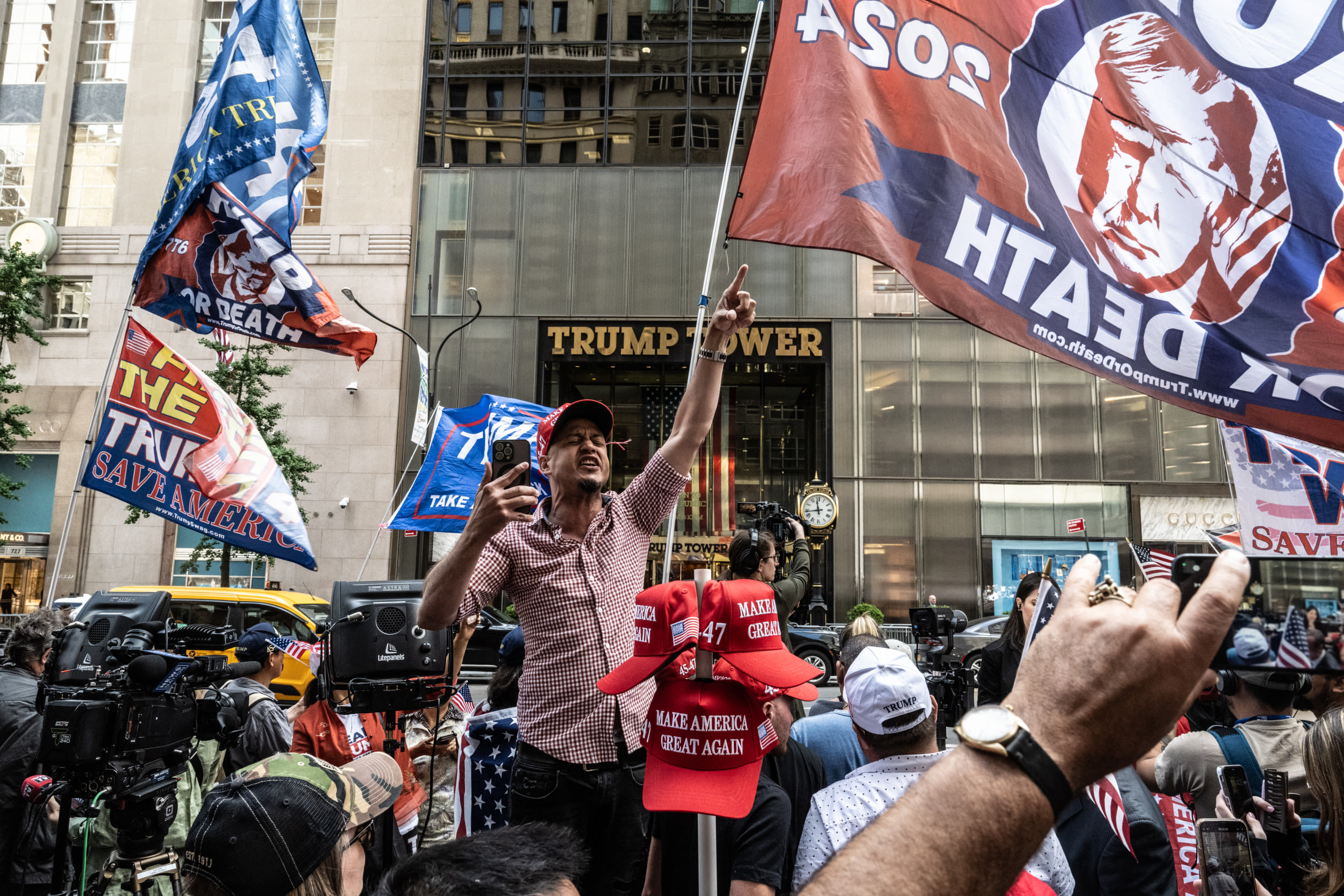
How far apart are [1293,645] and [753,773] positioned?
1.52 metres

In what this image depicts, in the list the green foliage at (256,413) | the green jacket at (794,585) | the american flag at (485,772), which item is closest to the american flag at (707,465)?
the green foliage at (256,413)

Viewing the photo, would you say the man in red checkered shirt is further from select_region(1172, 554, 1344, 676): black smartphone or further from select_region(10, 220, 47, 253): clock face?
select_region(10, 220, 47, 253): clock face

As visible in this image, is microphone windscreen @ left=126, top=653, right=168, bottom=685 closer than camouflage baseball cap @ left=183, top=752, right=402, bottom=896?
No

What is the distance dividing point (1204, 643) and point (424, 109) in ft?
85.9

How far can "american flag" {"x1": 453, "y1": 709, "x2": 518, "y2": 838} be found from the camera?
358 centimetres

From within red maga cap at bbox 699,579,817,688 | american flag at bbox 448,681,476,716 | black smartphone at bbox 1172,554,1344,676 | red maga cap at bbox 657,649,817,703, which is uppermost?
black smartphone at bbox 1172,554,1344,676

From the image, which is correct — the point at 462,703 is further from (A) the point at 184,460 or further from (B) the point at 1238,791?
(B) the point at 1238,791

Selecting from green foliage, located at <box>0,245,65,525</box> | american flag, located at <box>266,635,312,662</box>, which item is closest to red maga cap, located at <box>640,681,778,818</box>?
american flag, located at <box>266,635,312,662</box>

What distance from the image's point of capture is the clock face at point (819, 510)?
21078 millimetres

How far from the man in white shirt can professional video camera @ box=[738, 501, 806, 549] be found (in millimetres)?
3120

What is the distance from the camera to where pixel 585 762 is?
2713 mm

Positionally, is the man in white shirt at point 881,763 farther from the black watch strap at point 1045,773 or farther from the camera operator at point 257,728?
the camera operator at point 257,728

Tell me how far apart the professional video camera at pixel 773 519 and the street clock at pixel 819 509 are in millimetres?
13236

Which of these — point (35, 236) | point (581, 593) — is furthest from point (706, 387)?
point (35, 236)
